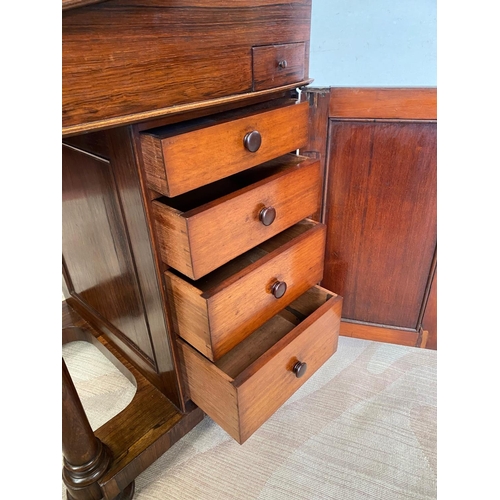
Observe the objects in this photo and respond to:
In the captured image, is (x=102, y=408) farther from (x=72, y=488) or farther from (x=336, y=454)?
(x=336, y=454)

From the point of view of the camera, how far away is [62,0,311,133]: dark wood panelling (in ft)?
1.48

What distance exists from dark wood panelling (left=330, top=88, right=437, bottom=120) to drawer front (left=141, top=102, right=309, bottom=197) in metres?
0.15

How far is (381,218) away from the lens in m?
0.95

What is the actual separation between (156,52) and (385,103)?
20.0 inches

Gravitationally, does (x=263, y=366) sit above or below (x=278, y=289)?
below

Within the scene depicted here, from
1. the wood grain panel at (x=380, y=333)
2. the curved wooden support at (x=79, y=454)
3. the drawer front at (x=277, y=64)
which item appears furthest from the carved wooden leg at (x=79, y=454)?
the wood grain panel at (x=380, y=333)

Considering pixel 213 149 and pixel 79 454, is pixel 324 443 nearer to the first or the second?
pixel 79 454

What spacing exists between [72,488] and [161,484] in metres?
0.18

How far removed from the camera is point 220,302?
0.65 m

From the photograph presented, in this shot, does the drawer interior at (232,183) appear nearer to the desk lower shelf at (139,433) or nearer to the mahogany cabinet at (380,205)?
the mahogany cabinet at (380,205)

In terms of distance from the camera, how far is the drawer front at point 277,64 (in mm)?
663

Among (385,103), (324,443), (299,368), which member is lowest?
(324,443)

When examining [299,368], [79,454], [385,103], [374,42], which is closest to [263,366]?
[299,368]
